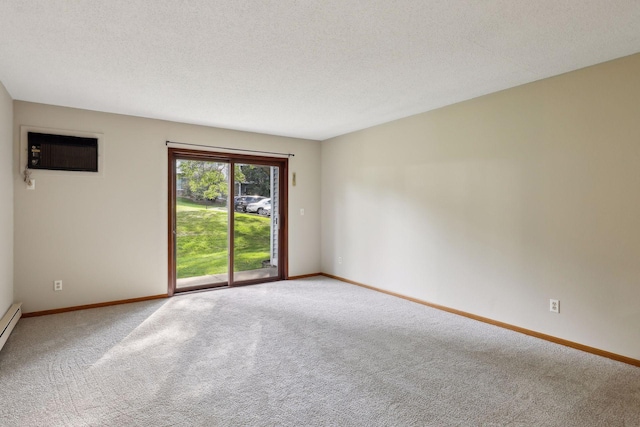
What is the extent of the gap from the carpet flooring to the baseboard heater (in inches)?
3.7

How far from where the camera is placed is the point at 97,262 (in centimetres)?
444

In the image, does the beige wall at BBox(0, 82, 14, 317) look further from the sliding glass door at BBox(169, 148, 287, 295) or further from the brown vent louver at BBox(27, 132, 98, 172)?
the sliding glass door at BBox(169, 148, 287, 295)

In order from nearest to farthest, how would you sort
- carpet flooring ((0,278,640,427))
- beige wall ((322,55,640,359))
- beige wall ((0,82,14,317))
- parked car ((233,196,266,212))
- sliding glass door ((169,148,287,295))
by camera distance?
carpet flooring ((0,278,640,427)) → beige wall ((322,55,640,359)) → beige wall ((0,82,14,317)) → sliding glass door ((169,148,287,295)) → parked car ((233,196,266,212))

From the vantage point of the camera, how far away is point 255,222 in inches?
230

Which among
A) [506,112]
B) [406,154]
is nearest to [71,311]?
[406,154]

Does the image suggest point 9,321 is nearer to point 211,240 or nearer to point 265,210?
point 211,240

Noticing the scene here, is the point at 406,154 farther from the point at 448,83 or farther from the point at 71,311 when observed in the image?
the point at 71,311

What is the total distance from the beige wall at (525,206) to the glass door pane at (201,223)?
7.61 ft

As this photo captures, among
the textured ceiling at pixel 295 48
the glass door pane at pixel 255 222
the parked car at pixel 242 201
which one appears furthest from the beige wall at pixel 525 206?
the parked car at pixel 242 201

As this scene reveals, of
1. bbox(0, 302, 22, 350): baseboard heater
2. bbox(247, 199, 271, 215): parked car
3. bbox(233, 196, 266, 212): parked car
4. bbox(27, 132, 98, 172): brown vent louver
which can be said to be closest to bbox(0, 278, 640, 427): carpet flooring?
bbox(0, 302, 22, 350): baseboard heater

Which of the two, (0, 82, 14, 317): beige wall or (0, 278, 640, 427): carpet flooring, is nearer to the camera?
(0, 278, 640, 427): carpet flooring

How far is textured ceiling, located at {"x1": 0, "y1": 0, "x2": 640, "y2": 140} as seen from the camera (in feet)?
7.18

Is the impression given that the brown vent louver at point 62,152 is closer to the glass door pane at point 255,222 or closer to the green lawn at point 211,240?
the green lawn at point 211,240

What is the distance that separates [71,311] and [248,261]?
241cm
